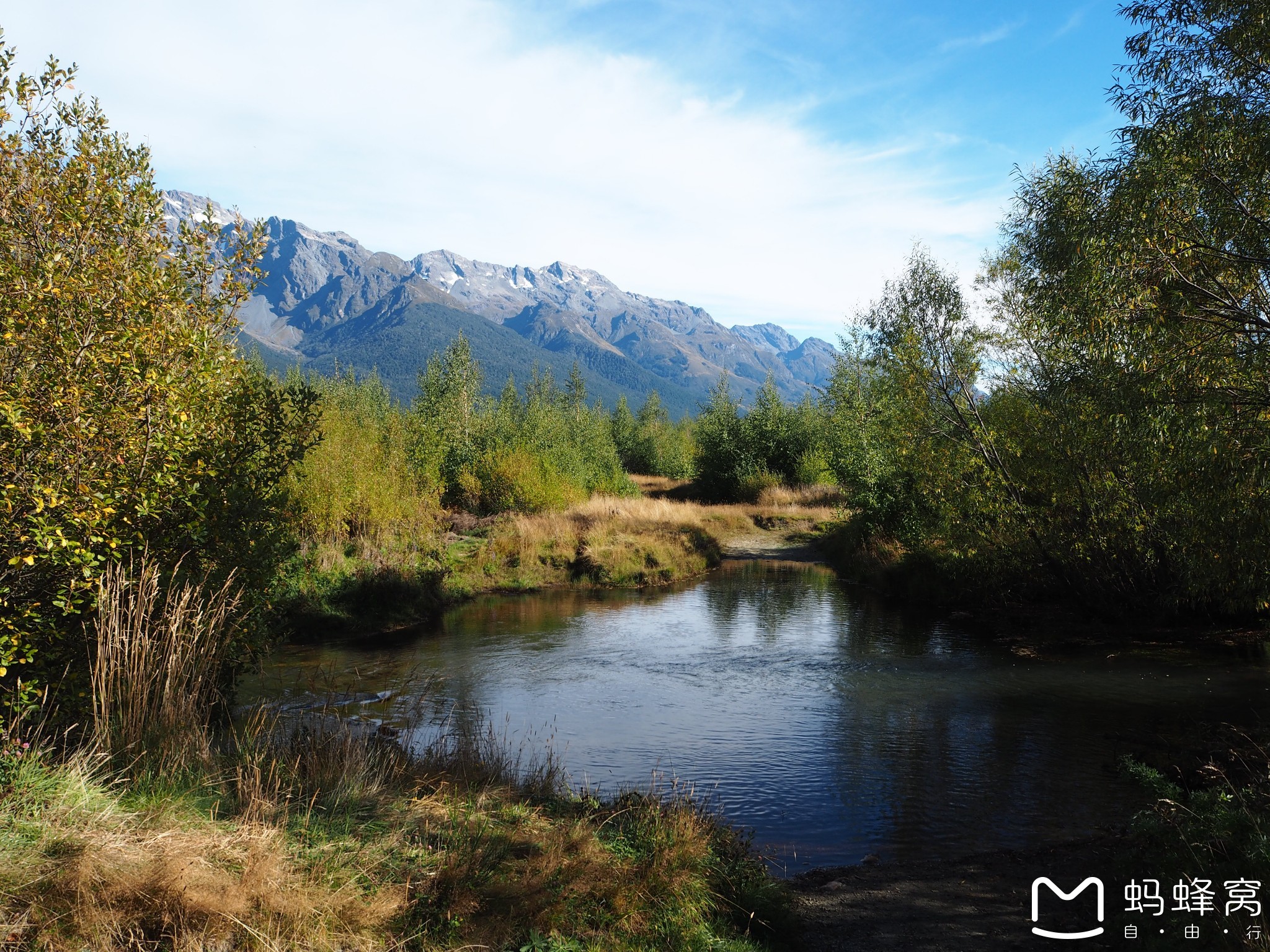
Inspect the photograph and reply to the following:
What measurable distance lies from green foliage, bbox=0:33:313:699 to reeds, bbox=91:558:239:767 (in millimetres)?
339

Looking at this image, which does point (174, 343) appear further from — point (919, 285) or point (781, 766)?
point (919, 285)

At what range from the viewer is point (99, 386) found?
6582 mm

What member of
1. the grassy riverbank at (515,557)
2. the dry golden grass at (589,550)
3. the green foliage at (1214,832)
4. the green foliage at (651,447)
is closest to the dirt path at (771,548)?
the grassy riverbank at (515,557)

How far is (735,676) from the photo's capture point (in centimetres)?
1619

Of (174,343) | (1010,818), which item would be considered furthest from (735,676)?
(174,343)

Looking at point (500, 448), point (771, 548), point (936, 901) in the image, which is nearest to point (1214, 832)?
point (936, 901)

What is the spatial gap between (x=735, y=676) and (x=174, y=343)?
39.0ft

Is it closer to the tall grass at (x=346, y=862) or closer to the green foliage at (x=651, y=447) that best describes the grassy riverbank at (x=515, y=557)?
the tall grass at (x=346, y=862)

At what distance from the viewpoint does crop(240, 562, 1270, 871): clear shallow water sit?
9.43m

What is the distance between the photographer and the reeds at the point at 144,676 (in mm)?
6359

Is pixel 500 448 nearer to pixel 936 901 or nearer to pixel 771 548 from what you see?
pixel 771 548
